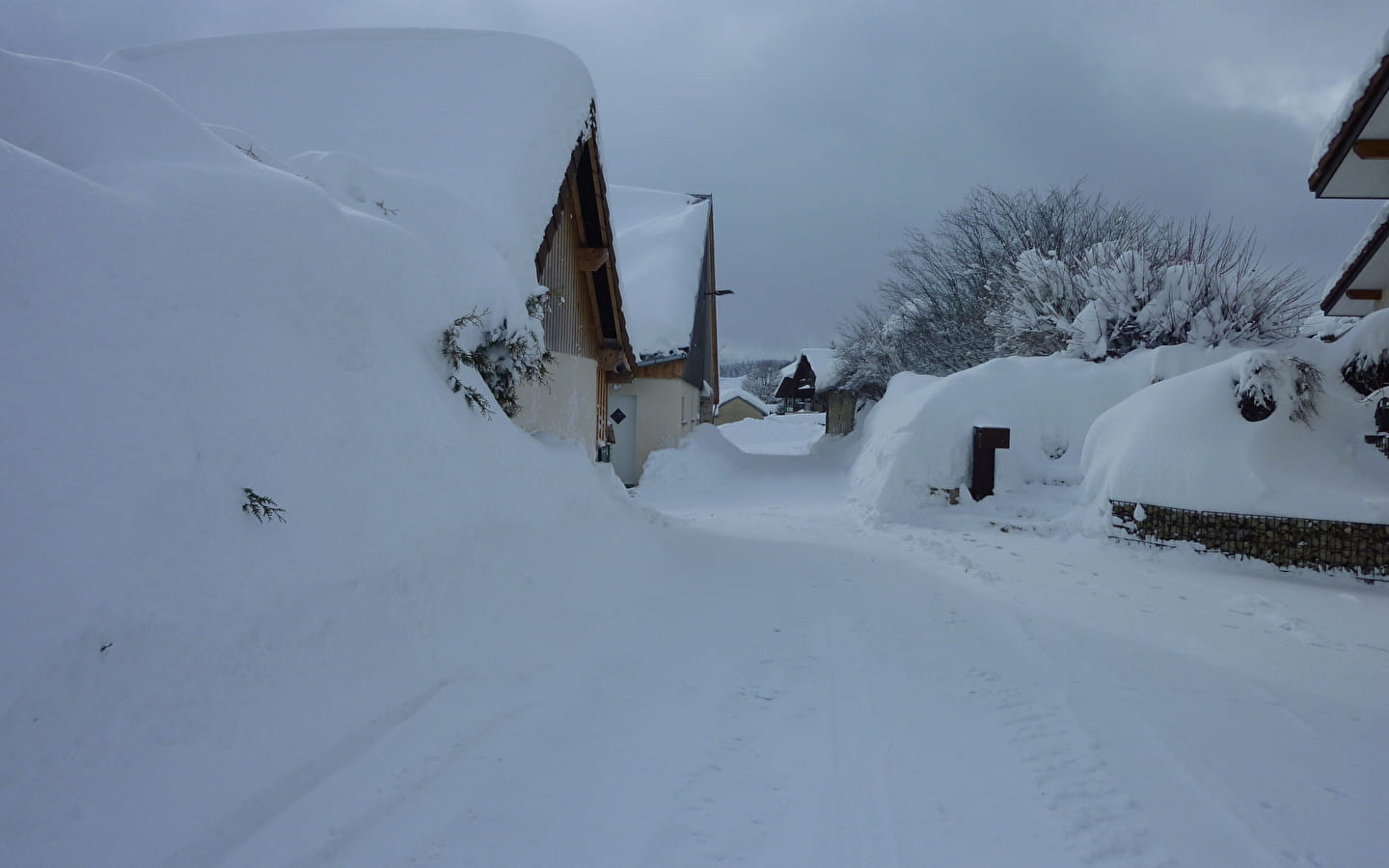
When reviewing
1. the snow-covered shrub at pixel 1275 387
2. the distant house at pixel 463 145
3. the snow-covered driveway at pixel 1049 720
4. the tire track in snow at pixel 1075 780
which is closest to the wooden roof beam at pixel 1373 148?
the snow-covered shrub at pixel 1275 387

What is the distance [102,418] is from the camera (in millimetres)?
2465

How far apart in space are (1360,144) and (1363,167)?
608mm

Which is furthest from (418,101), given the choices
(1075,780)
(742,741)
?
(1075,780)

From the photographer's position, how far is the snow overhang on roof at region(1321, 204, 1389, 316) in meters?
8.48

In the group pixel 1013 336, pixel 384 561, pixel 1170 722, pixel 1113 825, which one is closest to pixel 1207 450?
pixel 1170 722

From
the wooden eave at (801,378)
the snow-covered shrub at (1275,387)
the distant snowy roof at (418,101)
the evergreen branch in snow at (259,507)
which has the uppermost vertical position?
the distant snowy roof at (418,101)

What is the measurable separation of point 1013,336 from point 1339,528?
10.6m

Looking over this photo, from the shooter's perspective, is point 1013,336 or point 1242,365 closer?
point 1242,365

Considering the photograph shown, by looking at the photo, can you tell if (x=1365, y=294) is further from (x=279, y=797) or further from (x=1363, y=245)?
(x=279, y=797)

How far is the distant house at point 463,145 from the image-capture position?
20.8 feet

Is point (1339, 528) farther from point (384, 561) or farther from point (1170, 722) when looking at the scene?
point (384, 561)

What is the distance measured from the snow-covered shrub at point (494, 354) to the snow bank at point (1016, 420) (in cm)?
560

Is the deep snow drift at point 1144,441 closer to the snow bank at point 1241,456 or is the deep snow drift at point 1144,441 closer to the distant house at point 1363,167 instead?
the snow bank at point 1241,456

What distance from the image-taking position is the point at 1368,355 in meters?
7.18
